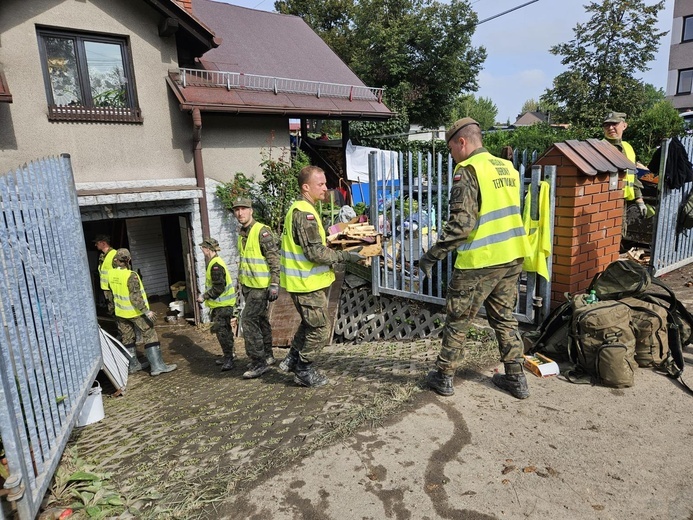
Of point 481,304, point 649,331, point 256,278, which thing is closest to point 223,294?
point 256,278

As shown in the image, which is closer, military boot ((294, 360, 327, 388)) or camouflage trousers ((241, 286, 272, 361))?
military boot ((294, 360, 327, 388))

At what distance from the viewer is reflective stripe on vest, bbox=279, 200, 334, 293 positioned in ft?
12.7

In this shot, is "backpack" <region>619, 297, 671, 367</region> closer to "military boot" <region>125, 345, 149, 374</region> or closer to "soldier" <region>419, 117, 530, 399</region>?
"soldier" <region>419, 117, 530, 399</region>

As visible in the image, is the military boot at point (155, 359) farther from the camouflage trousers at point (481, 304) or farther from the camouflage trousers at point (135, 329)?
the camouflage trousers at point (481, 304)

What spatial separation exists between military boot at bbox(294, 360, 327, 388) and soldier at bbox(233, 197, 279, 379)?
101cm

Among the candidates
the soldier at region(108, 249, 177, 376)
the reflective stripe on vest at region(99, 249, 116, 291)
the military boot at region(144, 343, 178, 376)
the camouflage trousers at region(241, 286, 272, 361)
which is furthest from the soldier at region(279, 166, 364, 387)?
the reflective stripe on vest at region(99, 249, 116, 291)

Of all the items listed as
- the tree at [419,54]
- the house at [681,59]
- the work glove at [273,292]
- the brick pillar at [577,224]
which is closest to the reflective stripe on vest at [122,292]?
the work glove at [273,292]

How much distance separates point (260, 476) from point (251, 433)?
0.58 m

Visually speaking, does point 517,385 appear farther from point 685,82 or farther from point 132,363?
point 685,82

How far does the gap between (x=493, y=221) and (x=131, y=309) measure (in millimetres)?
5090

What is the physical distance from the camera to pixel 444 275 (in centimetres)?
536

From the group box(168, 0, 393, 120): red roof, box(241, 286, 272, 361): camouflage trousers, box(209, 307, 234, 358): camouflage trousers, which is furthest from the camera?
box(168, 0, 393, 120): red roof

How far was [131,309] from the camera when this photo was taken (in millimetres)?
6191

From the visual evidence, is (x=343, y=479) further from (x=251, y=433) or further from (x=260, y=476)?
(x=251, y=433)
